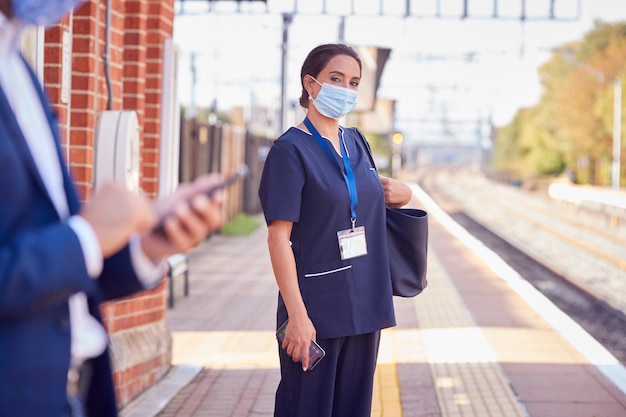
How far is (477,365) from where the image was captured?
762cm

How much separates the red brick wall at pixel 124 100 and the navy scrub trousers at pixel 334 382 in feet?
5.67

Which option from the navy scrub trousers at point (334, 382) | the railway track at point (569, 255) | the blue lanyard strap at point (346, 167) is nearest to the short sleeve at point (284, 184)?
the blue lanyard strap at point (346, 167)

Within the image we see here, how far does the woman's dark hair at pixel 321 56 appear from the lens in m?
3.89

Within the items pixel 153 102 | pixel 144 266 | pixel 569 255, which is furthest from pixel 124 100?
pixel 569 255

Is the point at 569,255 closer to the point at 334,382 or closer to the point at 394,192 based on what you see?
the point at 394,192

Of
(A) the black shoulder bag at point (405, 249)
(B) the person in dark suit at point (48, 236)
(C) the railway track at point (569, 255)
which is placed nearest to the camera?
(B) the person in dark suit at point (48, 236)

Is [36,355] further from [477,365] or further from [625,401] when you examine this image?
[477,365]

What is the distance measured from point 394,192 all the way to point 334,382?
2.42 feet

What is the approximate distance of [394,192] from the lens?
155 inches

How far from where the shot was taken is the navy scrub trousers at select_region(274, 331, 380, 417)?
3729mm

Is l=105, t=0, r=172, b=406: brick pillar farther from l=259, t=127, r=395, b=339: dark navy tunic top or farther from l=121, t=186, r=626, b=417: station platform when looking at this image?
l=259, t=127, r=395, b=339: dark navy tunic top

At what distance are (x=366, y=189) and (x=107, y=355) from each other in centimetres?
185

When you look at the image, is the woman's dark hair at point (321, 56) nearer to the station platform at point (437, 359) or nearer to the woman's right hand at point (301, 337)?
the woman's right hand at point (301, 337)

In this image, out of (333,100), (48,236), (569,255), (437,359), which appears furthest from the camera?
(569,255)
